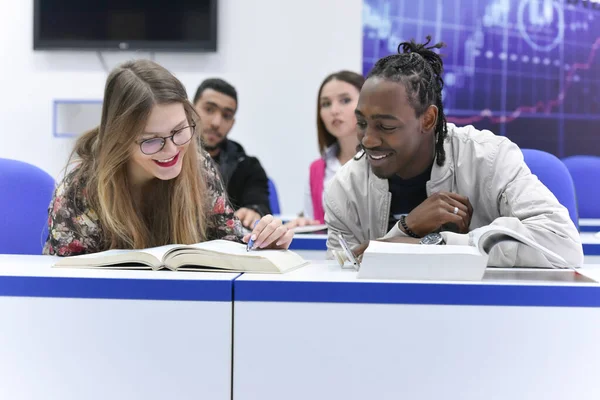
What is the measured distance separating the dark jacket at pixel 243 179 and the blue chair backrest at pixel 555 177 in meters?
1.43

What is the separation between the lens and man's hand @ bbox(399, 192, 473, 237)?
1617mm

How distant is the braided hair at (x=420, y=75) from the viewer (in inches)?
66.1

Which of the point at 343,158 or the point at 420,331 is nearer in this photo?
the point at 420,331

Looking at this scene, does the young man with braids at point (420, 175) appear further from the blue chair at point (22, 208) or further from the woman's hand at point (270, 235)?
the blue chair at point (22, 208)

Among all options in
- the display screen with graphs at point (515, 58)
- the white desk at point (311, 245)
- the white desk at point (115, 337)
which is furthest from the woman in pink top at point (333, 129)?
the white desk at point (115, 337)

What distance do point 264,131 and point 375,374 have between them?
3715 mm

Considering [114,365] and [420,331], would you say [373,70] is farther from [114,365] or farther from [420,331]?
[114,365]

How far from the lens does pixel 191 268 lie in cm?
129

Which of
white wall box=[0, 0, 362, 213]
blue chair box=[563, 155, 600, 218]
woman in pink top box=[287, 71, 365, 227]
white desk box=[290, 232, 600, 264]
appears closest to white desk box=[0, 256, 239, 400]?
white desk box=[290, 232, 600, 264]

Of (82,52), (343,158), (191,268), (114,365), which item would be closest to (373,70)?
(191,268)

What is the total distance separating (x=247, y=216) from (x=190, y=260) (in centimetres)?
154

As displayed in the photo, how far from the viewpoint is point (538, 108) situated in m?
4.80

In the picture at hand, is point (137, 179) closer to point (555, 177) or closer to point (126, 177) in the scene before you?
point (126, 177)

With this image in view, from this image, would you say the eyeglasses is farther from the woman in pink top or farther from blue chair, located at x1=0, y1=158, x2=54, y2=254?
the woman in pink top
